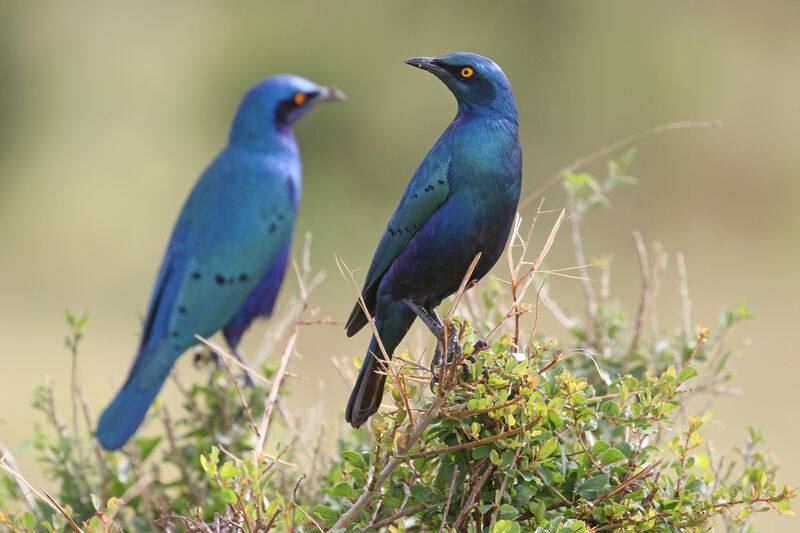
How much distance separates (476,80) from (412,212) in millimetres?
257

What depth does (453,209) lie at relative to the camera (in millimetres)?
1658

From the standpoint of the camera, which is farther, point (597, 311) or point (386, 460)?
point (597, 311)

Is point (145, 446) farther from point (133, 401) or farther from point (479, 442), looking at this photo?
point (479, 442)

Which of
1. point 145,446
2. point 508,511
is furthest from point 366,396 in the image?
point 145,446

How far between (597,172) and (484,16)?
2174 mm

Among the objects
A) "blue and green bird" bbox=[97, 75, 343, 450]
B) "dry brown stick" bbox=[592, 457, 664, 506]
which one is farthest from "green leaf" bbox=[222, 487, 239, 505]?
"blue and green bird" bbox=[97, 75, 343, 450]

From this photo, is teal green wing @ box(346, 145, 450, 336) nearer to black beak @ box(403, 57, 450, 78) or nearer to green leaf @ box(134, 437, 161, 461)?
black beak @ box(403, 57, 450, 78)

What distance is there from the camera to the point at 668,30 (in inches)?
318

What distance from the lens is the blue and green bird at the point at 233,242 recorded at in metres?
3.02

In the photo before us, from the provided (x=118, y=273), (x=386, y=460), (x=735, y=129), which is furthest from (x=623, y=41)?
(x=386, y=460)

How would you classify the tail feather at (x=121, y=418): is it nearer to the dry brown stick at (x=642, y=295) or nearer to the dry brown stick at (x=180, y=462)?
the dry brown stick at (x=180, y=462)

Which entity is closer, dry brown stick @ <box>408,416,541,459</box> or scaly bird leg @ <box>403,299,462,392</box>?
dry brown stick @ <box>408,416,541,459</box>

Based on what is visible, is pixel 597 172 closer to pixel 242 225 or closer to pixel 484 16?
pixel 484 16

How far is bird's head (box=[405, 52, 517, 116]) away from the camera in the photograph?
1688 mm
